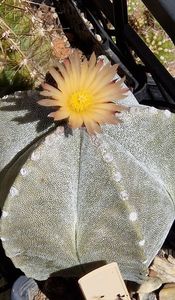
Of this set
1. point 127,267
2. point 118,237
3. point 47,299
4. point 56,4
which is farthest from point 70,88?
point 56,4

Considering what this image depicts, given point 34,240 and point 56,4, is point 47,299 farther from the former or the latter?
point 56,4

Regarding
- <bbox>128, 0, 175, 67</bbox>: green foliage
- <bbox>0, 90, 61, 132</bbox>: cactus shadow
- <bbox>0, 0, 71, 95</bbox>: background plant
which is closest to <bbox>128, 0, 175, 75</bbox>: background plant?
<bbox>128, 0, 175, 67</bbox>: green foliage

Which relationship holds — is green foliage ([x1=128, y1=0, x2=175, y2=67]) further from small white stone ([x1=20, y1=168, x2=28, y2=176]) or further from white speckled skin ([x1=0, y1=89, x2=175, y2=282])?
small white stone ([x1=20, y1=168, x2=28, y2=176])

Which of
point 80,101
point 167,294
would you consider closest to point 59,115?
point 80,101

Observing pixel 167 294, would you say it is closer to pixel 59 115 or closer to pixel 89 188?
pixel 89 188

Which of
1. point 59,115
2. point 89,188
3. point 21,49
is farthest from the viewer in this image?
point 21,49

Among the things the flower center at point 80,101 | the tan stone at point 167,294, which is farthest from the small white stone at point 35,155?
the tan stone at point 167,294
